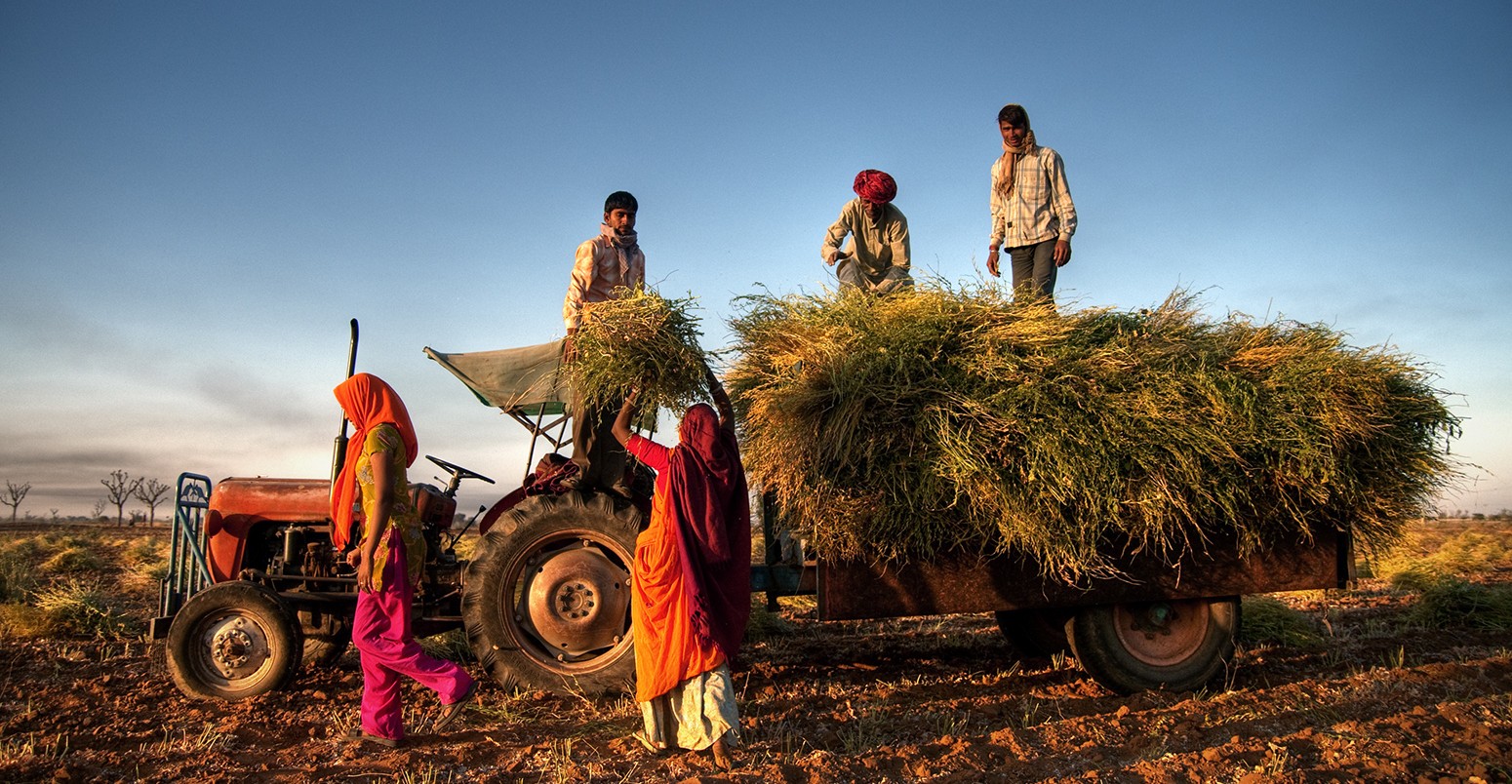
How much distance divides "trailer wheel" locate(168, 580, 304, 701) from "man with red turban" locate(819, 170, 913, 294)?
163 inches

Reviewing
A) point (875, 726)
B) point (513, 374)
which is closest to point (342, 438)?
point (513, 374)

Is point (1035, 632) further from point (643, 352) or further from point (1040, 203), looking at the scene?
point (643, 352)

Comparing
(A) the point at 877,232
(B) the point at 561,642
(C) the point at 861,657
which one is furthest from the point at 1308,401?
(B) the point at 561,642

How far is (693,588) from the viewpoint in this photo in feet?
12.3

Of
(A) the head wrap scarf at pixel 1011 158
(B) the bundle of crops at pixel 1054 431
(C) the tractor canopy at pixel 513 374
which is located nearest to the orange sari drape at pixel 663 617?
(B) the bundle of crops at pixel 1054 431

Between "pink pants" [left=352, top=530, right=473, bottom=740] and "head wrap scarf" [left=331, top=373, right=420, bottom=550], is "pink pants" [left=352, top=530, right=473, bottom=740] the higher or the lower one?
the lower one

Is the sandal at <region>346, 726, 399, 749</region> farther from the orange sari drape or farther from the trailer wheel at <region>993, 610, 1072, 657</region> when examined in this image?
the trailer wheel at <region>993, 610, 1072, 657</region>

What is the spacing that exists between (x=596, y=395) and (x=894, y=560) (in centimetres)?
171

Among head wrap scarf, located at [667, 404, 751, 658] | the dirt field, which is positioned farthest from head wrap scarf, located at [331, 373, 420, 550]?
head wrap scarf, located at [667, 404, 751, 658]

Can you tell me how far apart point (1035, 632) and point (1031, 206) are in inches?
116

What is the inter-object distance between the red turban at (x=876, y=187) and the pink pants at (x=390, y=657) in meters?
3.75

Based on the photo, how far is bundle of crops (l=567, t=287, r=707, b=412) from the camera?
4.11 m

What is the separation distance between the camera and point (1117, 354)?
4.35m

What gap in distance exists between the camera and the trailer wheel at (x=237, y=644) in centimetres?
475
